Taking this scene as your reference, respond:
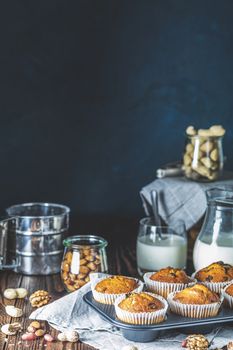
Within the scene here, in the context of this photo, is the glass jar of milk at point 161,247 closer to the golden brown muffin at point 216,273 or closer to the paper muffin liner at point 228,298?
the golden brown muffin at point 216,273

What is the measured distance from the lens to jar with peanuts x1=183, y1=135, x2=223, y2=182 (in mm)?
2578

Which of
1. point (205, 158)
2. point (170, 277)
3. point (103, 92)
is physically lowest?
point (170, 277)

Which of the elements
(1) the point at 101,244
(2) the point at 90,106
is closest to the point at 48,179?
(2) the point at 90,106

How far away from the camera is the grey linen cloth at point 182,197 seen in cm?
257

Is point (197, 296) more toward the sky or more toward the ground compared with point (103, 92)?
more toward the ground

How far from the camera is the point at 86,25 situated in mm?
2887

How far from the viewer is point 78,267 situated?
220 cm

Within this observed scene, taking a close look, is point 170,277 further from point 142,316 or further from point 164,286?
point 142,316

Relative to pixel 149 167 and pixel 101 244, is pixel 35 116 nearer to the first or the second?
pixel 149 167

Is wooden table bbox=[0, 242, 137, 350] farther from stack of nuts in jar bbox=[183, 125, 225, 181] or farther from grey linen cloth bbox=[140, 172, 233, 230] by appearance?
stack of nuts in jar bbox=[183, 125, 225, 181]

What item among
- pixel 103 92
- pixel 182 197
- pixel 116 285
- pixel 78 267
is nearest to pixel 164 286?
pixel 116 285

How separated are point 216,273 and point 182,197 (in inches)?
23.1

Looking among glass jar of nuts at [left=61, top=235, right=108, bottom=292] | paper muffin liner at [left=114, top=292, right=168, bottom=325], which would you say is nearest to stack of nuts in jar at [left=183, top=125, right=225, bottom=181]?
glass jar of nuts at [left=61, top=235, right=108, bottom=292]

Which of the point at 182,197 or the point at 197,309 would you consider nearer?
the point at 197,309
